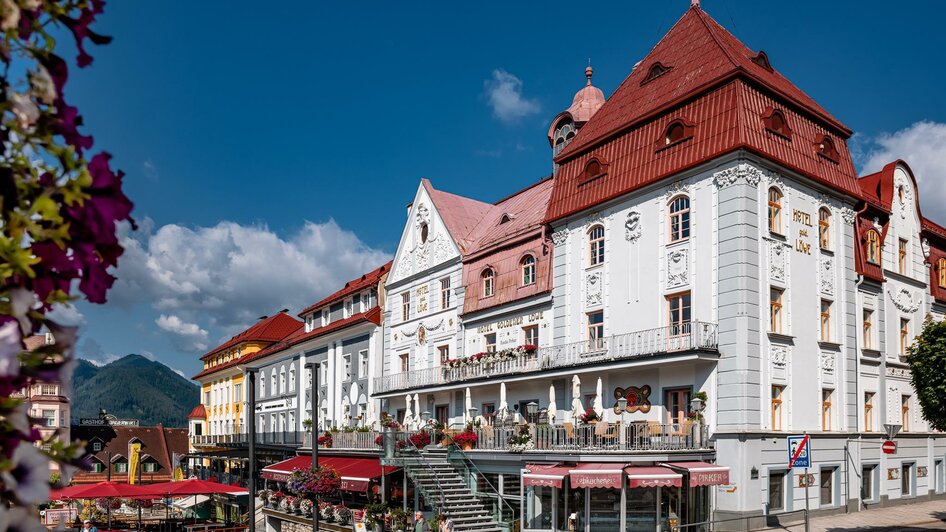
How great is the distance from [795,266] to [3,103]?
27875 millimetres

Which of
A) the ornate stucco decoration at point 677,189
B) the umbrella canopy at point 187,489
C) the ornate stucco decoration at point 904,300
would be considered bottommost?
the umbrella canopy at point 187,489

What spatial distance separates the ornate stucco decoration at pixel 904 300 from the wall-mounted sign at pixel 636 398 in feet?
38.2

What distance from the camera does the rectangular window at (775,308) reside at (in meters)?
26.7

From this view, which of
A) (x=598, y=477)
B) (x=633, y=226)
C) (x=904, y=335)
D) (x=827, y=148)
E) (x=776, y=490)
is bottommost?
(x=776, y=490)

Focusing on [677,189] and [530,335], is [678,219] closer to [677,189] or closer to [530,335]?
[677,189]

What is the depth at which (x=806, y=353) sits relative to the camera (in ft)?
90.7

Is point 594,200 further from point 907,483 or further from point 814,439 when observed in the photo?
point 907,483

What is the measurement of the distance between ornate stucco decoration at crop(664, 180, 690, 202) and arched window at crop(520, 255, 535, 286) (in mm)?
8447

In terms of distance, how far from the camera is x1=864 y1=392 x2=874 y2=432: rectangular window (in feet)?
100

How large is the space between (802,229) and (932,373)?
19.1 feet

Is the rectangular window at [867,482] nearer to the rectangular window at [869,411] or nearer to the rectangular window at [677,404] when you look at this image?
the rectangular window at [869,411]

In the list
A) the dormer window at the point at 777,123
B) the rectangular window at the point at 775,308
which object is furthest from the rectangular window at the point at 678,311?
the dormer window at the point at 777,123

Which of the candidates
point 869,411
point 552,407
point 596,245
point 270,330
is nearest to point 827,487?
point 869,411

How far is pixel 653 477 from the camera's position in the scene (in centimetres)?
2336
